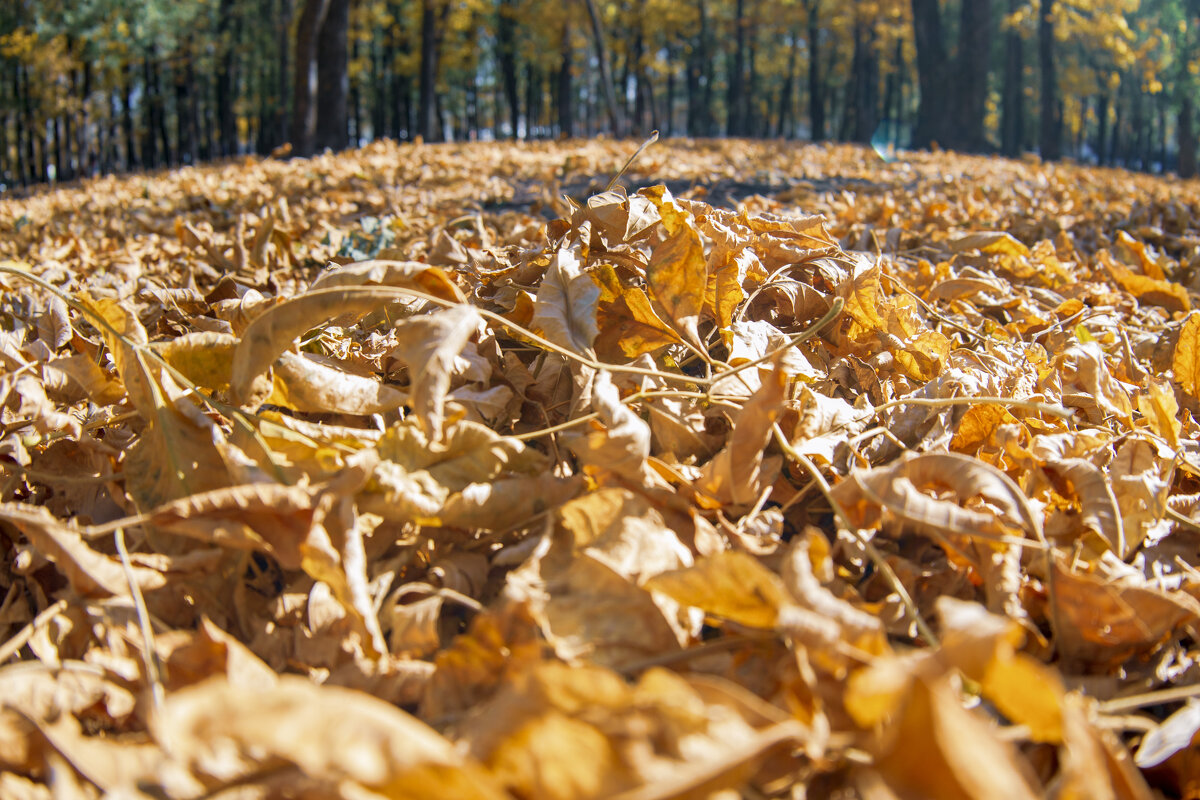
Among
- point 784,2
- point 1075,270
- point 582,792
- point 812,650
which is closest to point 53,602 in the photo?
point 582,792

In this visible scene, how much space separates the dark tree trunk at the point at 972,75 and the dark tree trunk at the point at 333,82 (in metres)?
10.9

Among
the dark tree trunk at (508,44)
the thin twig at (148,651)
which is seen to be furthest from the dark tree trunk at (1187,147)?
the thin twig at (148,651)

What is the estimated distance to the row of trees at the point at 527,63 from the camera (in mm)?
15234

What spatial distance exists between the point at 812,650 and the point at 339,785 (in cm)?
47

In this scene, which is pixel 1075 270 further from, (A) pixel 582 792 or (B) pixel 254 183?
(B) pixel 254 183

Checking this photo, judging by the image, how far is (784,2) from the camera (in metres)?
26.1

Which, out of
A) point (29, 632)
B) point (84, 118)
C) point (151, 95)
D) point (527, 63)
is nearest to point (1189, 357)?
point (29, 632)

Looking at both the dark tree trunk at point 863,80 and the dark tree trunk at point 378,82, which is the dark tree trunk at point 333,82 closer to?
the dark tree trunk at point 863,80

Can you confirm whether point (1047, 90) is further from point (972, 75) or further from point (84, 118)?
point (84, 118)

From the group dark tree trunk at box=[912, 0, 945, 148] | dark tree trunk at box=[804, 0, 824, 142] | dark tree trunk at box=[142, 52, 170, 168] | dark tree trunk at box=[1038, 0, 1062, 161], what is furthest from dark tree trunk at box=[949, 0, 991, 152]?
dark tree trunk at box=[142, 52, 170, 168]

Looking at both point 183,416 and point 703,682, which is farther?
point 183,416

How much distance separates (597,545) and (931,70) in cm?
1721

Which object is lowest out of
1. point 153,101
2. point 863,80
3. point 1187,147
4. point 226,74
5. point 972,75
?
point 1187,147

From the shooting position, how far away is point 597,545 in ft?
3.51
